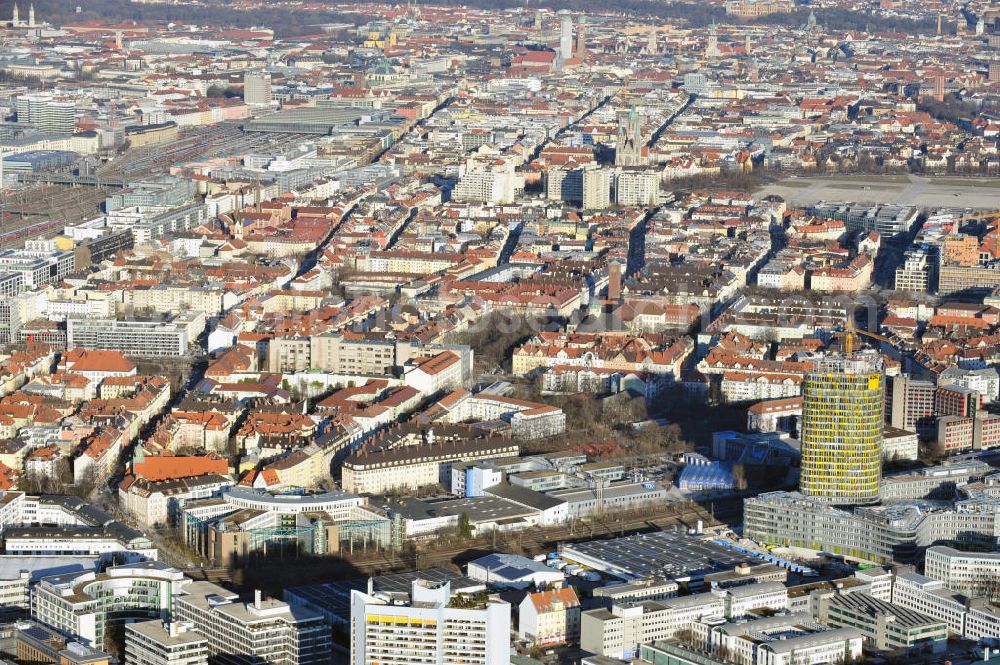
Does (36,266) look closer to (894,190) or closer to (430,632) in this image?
(894,190)

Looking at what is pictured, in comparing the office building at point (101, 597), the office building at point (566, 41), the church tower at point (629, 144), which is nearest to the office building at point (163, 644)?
the office building at point (101, 597)

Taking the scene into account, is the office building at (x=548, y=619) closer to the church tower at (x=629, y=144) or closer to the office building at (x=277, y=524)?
the office building at (x=277, y=524)

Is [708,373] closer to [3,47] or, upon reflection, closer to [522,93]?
[522,93]

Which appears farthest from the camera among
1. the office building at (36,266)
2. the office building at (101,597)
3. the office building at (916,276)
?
the office building at (916,276)

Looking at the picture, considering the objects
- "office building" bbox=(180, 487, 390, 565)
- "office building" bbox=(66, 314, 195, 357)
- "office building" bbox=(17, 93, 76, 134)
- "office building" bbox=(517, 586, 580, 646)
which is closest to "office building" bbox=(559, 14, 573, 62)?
"office building" bbox=(17, 93, 76, 134)

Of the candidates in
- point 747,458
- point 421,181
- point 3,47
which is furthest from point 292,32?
point 747,458

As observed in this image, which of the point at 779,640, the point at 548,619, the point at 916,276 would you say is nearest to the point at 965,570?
the point at 779,640
